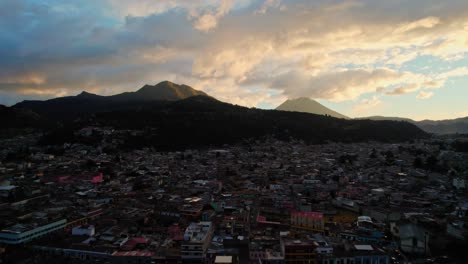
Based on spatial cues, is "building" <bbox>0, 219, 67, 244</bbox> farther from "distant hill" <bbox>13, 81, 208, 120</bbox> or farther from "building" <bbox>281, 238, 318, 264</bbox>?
"distant hill" <bbox>13, 81, 208, 120</bbox>

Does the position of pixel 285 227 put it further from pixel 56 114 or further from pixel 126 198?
pixel 56 114

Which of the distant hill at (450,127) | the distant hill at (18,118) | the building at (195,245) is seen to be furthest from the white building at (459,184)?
the distant hill at (450,127)

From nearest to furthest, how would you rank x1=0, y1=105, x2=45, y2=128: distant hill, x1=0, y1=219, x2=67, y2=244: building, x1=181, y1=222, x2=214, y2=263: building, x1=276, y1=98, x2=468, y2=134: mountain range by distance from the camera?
x1=181, y1=222, x2=214, y2=263: building < x1=0, y1=219, x2=67, y2=244: building < x1=0, y1=105, x2=45, y2=128: distant hill < x1=276, y1=98, x2=468, y2=134: mountain range

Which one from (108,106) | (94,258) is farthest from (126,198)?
(108,106)

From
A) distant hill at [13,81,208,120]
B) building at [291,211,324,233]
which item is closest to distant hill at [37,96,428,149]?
distant hill at [13,81,208,120]

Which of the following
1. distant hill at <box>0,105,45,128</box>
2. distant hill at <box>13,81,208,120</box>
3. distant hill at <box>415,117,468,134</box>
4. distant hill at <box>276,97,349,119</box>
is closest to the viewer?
distant hill at <box>0,105,45,128</box>

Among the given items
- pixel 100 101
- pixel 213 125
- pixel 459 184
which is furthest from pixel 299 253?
pixel 100 101

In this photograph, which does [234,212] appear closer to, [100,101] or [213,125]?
[213,125]

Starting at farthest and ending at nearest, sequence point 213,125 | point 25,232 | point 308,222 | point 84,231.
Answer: point 213,125 < point 308,222 < point 84,231 < point 25,232

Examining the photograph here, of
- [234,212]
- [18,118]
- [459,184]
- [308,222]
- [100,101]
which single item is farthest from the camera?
[100,101]
